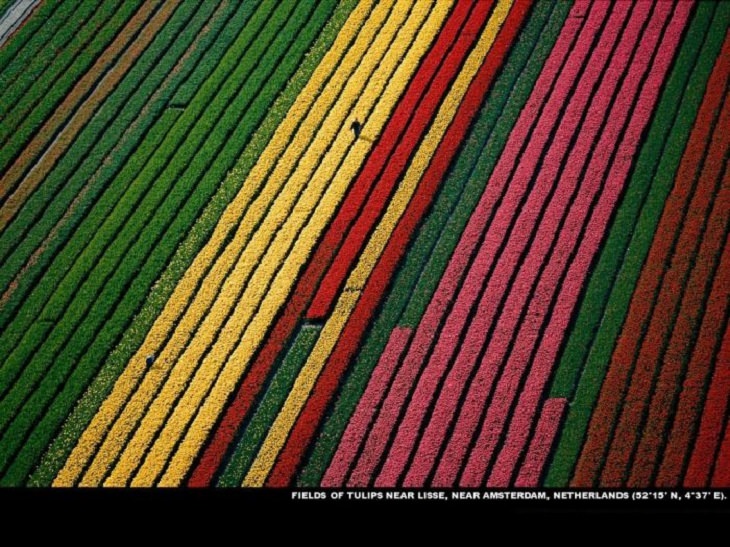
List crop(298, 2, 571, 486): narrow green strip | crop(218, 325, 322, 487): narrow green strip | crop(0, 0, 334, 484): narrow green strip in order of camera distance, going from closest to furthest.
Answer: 1. crop(218, 325, 322, 487): narrow green strip
2. crop(298, 2, 571, 486): narrow green strip
3. crop(0, 0, 334, 484): narrow green strip

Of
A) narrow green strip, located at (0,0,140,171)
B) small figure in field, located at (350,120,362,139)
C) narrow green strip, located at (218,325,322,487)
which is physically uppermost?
small figure in field, located at (350,120,362,139)

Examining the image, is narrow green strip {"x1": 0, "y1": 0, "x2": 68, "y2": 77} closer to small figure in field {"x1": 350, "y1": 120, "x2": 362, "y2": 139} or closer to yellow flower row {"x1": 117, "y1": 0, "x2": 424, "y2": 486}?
yellow flower row {"x1": 117, "y1": 0, "x2": 424, "y2": 486}

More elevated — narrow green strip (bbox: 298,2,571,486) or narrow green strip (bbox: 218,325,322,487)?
narrow green strip (bbox: 298,2,571,486)

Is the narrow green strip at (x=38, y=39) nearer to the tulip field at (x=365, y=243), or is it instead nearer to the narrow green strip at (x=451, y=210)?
the tulip field at (x=365, y=243)

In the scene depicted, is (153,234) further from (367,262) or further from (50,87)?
(50,87)

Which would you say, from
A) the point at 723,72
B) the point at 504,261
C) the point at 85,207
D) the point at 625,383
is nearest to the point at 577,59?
the point at 723,72

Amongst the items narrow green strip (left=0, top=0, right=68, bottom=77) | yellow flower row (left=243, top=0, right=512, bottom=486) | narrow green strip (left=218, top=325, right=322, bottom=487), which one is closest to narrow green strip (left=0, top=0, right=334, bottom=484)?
narrow green strip (left=218, top=325, right=322, bottom=487)
